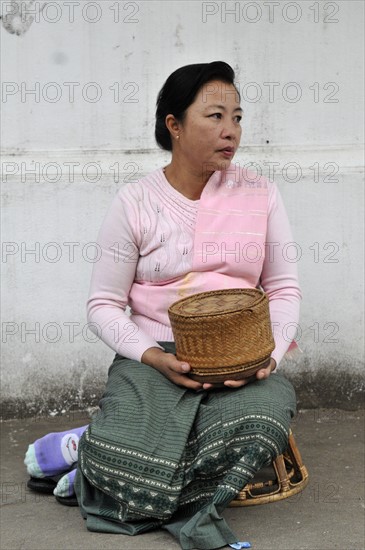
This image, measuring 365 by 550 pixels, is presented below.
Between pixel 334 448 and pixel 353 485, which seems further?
pixel 334 448

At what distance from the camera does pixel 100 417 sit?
12.2ft

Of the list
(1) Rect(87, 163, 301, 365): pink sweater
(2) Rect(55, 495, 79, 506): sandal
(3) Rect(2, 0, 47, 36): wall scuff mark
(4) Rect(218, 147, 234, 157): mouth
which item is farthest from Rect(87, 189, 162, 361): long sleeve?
(3) Rect(2, 0, 47, 36): wall scuff mark

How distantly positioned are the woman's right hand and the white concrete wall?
1283mm

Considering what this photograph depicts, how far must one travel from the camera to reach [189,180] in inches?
158

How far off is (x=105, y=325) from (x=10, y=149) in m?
1.41

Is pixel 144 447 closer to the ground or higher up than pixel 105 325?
closer to the ground

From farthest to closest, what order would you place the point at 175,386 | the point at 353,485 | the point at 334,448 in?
1. the point at 334,448
2. the point at 353,485
3. the point at 175,386

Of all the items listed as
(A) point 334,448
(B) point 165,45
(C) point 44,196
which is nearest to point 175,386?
(A) point 334,448

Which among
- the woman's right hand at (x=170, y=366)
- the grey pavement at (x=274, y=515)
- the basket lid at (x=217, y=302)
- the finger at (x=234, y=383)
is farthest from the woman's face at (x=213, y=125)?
the grey pavement at (x=274, y=515)

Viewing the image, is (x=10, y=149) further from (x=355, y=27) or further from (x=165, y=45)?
(x=355, y=27)

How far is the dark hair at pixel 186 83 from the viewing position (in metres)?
3.87

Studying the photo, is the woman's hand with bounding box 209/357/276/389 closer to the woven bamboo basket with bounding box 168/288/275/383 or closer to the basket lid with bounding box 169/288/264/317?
the woven bamboo basket with bounding box 168/288/275/383

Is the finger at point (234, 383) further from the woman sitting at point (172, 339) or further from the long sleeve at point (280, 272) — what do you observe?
the long sleeve at point (280, 272)

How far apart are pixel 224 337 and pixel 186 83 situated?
1.03 m
